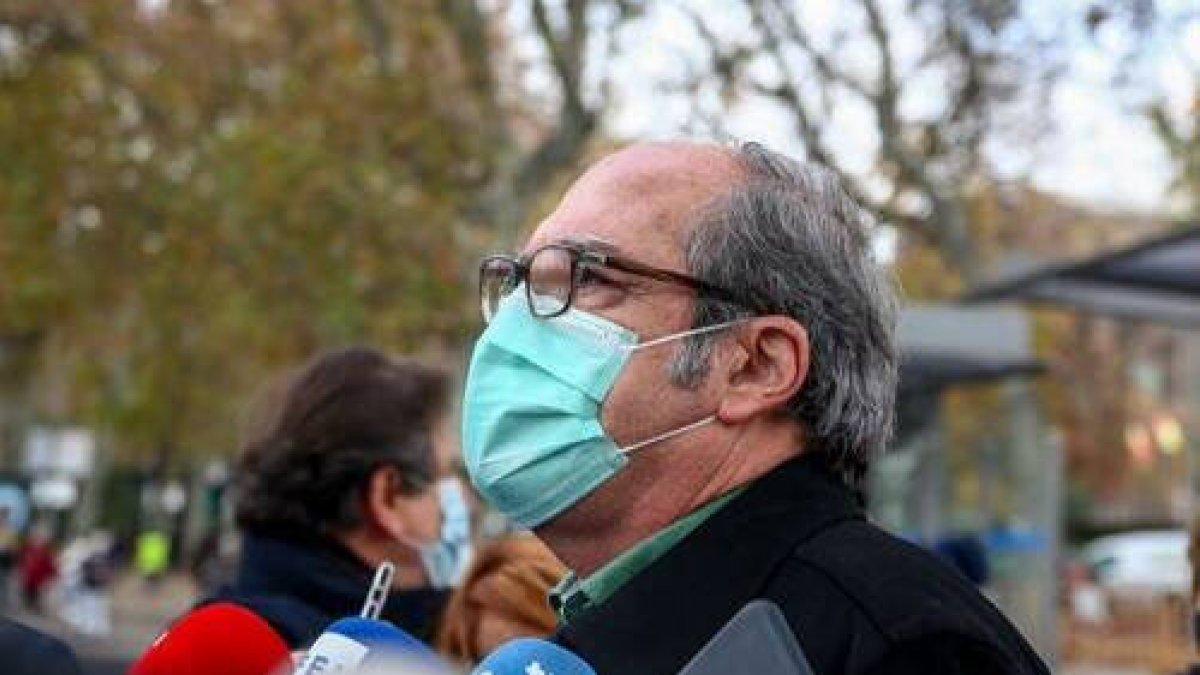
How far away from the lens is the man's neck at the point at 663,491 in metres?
2.33

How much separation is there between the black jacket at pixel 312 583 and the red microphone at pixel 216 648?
0.59 meters

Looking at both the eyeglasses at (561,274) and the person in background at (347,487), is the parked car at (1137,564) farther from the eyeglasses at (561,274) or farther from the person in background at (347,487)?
the eyeglasses at (561,274)

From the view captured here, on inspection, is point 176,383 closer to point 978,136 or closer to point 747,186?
point 978,136

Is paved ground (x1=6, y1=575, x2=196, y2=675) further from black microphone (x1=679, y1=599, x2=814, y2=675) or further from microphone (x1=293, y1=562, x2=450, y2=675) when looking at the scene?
black microphone (x1=679, y1=599, x2=814, y2=675)

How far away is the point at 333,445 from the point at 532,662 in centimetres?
200

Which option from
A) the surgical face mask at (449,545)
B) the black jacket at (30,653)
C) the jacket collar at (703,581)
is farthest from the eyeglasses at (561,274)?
the surgical face mask at (449,545)

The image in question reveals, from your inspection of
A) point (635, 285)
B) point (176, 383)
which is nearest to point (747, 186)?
point (635, 285)

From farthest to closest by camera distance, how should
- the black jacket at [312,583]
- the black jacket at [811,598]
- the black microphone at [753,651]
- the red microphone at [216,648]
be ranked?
the black jacket at [312,583] → the red microphone at [216,648] → the black jacket at [811,598] → the black microphone at [753,651]

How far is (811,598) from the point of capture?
2.11 meters

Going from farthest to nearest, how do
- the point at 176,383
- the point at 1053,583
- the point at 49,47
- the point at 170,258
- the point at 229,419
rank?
the point at 229,419 < the point at 176,383 < the point at 170,258 < the point at 49,47 < the point at 1053,583

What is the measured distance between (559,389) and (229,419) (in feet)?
170

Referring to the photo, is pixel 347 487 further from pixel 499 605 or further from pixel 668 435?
pixel 668 435

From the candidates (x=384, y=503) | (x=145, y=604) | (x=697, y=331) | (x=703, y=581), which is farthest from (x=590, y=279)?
(x=145, y=604)

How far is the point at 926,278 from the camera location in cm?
3088
